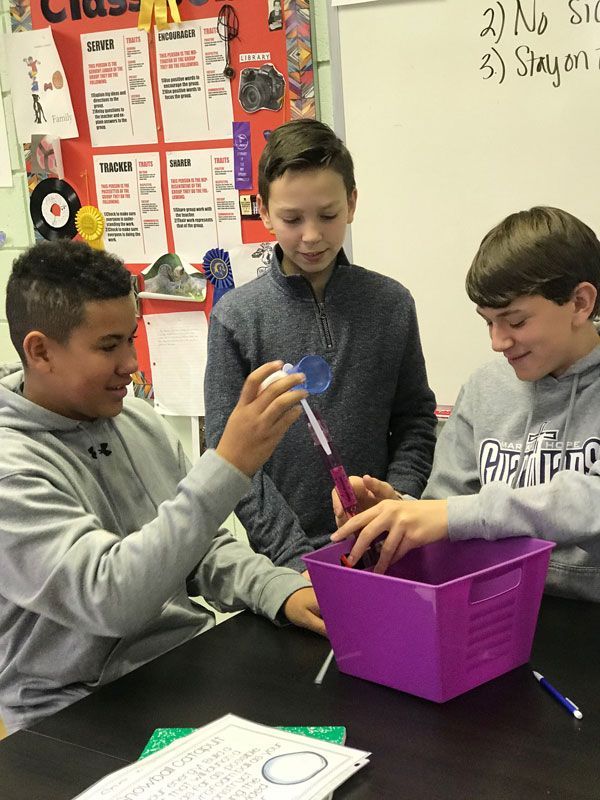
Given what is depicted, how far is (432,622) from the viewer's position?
2.87 ft

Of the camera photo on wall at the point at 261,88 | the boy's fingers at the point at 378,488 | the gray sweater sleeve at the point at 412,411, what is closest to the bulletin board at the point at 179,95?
the camera photo on wall at the point at 261,88

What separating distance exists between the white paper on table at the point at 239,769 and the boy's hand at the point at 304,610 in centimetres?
24

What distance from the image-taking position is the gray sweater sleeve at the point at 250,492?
4.75 feet

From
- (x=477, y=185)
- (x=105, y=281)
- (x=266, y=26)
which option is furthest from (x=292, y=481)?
(x=266, y=26)

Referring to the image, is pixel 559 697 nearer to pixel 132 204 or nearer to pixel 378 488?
pixel 378 488

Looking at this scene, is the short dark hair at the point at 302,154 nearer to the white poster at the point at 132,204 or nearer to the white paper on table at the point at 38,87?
the white poster at the point at 132,204

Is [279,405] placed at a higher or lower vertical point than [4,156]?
lower

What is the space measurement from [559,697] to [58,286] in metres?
0.82

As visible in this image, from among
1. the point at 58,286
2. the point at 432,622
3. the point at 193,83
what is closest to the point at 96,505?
the point at 58,286

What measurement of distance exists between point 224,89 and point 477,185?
2.34ft

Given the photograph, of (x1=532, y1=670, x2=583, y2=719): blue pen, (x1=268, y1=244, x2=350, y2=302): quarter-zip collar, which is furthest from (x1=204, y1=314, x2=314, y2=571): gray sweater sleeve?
(x1=532, y1=670, x2=583, y2=719): blue pen

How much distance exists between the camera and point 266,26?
2.09m

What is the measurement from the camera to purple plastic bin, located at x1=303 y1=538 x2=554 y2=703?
885 mm

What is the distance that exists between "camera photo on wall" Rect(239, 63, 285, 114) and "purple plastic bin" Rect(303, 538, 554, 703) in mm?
1390
